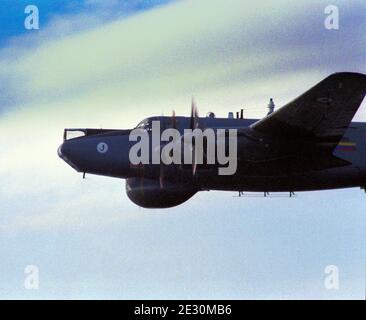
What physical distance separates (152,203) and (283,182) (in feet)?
16.7

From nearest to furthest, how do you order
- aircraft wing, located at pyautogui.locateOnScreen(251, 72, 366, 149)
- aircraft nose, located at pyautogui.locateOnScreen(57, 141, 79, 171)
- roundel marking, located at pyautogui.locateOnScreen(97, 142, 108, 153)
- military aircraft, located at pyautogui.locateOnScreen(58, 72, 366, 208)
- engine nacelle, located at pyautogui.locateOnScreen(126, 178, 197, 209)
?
1. aircraft wing, located at pyautogui.locateOnScreen(251, 72, 366, 149)
2. military aircraft, located at pyautogui.locateOnScreen(58, 72, 366, 208)
3. roundel marking, located at pyautogui.locateOnScreen(97, 142, 108, 153)
4. aircraft nose, located at pyautogui.locateOnScreen(57, 141, 79, 171)
5. engine nacelle, located at pyautogui.locateOnScreen(126, 178, 197, 209)

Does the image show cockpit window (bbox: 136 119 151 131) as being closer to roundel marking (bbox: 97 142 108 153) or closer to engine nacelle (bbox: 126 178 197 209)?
roundel marking (bbox: 97 142 108 153)

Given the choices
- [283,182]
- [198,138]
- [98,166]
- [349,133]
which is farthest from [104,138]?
[349,133]

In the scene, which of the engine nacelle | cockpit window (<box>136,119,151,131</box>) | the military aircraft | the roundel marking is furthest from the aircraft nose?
cockpit window (<box>136,119,151,131</box>)

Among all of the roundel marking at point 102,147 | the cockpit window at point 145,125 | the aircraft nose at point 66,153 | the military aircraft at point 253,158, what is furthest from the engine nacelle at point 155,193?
the aircraft nose at point 66,153

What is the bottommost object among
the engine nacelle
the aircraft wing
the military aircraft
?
the engine nacelle

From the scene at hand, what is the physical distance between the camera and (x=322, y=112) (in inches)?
1187

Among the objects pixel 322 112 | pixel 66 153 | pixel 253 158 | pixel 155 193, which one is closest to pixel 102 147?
pixel 66 153

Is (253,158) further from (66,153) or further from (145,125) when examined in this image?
(66,153)

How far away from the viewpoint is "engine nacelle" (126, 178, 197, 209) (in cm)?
3381

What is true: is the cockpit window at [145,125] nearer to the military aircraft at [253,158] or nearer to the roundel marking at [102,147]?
Result: the military aircraft at [253,158]

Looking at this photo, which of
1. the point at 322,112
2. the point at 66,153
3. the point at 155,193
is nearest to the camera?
the point at 322,112

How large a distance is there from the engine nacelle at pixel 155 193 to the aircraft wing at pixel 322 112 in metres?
4.55

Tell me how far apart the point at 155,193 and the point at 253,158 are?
4.51m
